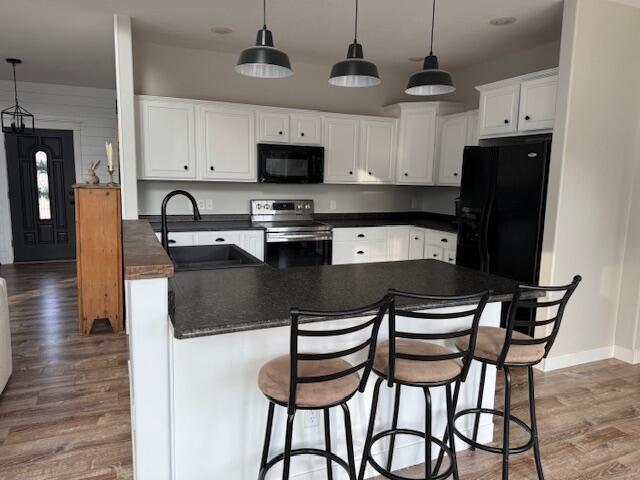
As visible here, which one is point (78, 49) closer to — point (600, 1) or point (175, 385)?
point (175, 385)

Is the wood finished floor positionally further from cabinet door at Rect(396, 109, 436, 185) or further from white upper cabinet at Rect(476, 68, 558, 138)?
cabinet door at Rect(396, 109, 436, 185)

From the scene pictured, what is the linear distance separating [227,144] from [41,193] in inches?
159

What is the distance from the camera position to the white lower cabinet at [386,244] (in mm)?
4723

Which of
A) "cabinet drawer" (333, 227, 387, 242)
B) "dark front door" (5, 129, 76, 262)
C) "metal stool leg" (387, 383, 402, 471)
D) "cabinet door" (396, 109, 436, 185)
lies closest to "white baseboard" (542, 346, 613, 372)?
"metal stool leg" (387, 383, 402, 471)

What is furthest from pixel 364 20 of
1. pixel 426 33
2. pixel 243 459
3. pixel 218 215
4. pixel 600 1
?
pixel 243 459

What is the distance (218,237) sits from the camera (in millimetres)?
4266

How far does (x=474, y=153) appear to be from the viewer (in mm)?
3801

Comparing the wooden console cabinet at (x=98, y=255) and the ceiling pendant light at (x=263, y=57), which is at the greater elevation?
the ceiling pendant light at (x=263, y=57)

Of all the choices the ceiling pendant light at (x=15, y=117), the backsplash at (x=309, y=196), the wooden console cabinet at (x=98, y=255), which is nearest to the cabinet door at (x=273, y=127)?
the backsplash at (x=309, y=196)

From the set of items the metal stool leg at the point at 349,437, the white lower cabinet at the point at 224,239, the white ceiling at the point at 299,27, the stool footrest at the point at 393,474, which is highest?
the white ceiling at the point at 299,27

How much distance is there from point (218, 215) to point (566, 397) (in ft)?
11.8

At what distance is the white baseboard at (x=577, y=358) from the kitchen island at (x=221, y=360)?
1.54m

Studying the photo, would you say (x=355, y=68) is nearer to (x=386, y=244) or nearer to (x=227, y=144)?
(x=227, y=144)

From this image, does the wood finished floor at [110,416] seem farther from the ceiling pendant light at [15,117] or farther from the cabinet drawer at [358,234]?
the ceiling pendant light at [15,117]
